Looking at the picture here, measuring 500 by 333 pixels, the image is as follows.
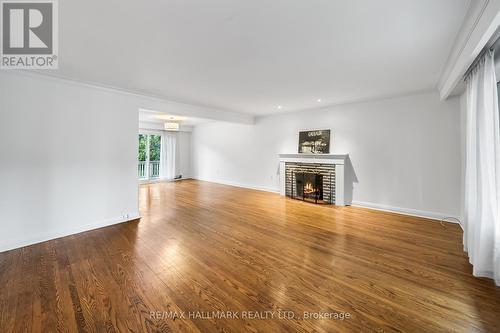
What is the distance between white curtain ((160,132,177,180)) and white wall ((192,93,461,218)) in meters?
4.68

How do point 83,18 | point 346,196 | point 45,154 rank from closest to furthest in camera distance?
point 83,18 → point 45,154 → point 346,196

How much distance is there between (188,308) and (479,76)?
365 centimetres

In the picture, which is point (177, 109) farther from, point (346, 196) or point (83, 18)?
point (346, 196)

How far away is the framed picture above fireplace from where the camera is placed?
18.5 ft

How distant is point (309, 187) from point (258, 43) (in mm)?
4258

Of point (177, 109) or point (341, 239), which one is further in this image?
point (177, 109)

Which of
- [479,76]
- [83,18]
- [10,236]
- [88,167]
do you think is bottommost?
[10,236]

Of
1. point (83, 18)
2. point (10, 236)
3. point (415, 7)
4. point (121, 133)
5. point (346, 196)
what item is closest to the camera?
point (415, 7)

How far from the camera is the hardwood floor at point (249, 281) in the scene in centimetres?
166

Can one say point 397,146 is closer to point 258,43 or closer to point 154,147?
point 258,43

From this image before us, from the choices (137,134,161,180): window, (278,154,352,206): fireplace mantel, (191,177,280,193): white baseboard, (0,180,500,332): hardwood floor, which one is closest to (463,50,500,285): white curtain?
(0,180,500,332): hardwood floor

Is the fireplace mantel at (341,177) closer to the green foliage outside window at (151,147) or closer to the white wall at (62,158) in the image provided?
the white wall at (62,158)

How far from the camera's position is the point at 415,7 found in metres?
1.71

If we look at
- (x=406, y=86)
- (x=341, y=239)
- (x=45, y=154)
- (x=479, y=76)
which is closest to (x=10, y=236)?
(x=45, y=154)
